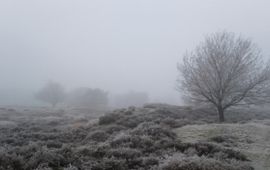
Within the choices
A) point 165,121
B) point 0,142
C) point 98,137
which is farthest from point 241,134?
point 0,142

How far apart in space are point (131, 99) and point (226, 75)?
69602 millimetres

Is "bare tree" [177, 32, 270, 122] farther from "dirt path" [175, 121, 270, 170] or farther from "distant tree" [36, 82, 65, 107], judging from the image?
"distant tree" [36, 82, 65, 107]

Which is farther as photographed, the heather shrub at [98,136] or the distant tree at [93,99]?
the distant tree at [93,99]

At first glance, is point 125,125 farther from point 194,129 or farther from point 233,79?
point 233,79

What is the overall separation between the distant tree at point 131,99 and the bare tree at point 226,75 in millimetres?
65977

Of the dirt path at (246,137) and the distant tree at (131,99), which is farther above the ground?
the distant tree at (131,99)

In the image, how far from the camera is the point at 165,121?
752 inches

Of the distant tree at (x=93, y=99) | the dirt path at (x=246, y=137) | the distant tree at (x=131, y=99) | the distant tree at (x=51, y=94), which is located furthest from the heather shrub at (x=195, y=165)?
the distant tree at (x=131, y=99)

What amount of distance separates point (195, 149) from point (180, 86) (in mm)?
15862

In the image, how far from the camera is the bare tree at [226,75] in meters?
24.1

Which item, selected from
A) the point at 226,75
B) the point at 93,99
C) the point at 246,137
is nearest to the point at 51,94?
the point at 93,99

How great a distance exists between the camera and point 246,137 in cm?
1443

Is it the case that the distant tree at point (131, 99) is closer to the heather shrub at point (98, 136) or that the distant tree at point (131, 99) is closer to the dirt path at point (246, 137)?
the heather shrub at point (98, 136)

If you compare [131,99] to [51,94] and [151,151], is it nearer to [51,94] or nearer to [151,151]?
[51,94]
